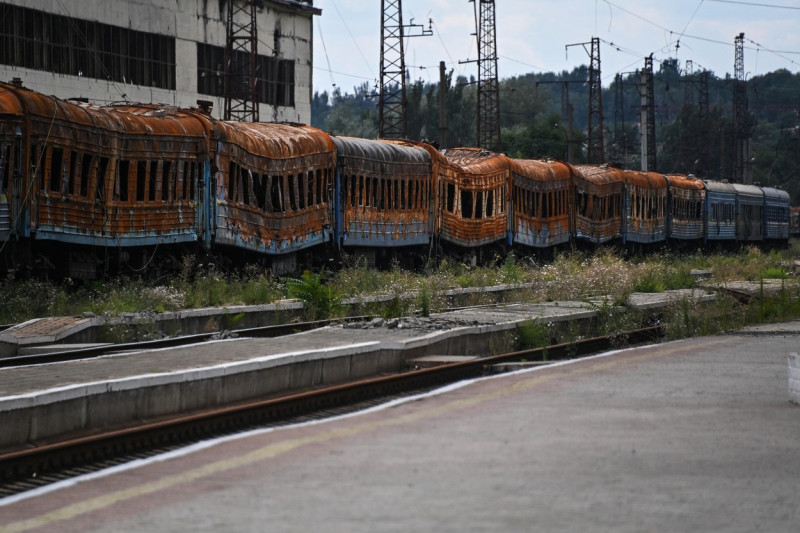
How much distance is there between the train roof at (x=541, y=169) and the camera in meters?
36.7

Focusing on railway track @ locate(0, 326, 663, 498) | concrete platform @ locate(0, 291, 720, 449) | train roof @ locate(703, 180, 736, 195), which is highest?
train roof @ locate(703, 180, 736, 195)

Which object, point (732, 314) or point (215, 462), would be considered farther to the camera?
point (732, 314)

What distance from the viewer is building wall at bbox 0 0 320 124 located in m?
38.0

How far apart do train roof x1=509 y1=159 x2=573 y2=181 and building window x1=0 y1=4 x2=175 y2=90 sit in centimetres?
1336

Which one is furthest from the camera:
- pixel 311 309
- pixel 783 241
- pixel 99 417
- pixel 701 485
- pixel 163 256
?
pixel 783 241

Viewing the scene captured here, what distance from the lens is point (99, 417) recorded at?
9.27 m

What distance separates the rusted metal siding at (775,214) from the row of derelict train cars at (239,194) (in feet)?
79.2

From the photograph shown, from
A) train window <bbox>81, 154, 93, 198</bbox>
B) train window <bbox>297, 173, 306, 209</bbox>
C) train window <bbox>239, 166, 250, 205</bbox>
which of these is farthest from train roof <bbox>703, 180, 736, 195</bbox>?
train window <bbox>81, 154, 93, 198</bbox>

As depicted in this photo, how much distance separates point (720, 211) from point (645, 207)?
9.42 metres

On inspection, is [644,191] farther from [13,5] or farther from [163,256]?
[163,256]

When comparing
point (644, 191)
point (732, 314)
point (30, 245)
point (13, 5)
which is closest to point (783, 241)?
point (644, 191)

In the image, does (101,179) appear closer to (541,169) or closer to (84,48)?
(84,48)

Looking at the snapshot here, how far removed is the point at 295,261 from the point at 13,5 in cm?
1518

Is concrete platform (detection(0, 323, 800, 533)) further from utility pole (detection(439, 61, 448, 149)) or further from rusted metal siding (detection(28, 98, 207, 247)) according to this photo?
utility pole (detection(439, 61, 448, 149))
